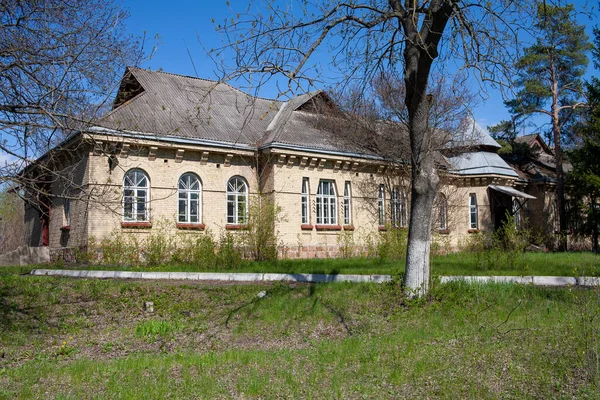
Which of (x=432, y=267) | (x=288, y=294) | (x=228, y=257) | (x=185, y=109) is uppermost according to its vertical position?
(x=185, y=109)

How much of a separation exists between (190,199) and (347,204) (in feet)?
24.5

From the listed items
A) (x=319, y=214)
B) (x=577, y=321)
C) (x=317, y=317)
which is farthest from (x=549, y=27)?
(x=319, y=214)

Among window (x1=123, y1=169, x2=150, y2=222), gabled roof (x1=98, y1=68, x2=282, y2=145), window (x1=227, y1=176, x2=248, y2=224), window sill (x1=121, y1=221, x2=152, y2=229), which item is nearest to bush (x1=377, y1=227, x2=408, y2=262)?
window (x1=227, y1=176, x2=248, y2=224)

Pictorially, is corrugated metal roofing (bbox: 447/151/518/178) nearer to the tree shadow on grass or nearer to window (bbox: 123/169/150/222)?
window (bbox: 123/169/150/222)

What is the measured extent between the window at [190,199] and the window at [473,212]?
15.8 m

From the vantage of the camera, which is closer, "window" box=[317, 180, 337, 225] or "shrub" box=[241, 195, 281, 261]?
"shrub" box=[241, 195, 281, 261]

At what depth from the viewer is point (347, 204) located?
2438 cm

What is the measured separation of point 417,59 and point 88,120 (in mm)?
6302

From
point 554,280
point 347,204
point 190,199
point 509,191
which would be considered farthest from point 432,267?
point 509,191

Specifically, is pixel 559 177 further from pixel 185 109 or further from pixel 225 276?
pixel 225 276

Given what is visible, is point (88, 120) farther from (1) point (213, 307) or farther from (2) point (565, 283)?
(2) point (565, 283)

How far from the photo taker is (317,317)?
9938 millimetres

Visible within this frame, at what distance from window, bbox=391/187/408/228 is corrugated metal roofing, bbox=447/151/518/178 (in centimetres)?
440

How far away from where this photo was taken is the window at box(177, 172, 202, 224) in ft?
67.1
